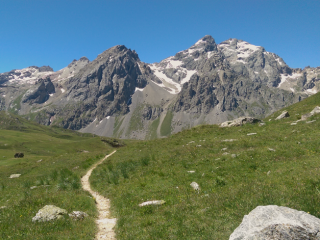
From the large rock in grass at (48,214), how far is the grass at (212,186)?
11.5ft

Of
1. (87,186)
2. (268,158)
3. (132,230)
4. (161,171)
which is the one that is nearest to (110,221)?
(132,230)

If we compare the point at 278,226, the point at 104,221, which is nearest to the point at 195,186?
the point at 104,221

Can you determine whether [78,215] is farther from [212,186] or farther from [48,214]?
[212,186]

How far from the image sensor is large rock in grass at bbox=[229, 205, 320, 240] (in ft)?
19.1

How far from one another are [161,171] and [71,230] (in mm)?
10919

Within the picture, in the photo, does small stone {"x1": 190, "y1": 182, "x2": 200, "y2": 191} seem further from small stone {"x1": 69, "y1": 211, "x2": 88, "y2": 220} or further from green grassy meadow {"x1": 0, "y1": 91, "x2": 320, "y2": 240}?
small stone {"x1": 69, "y1": 211, "x2": 88, "y2": 220}

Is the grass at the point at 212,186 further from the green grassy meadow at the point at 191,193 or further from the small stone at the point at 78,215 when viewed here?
the small stone at the point at 78,215

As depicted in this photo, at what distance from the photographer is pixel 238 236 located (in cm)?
646

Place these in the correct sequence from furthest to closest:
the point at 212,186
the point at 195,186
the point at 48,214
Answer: the point at 195,186 < the point at 212,186 < the point at 48,214

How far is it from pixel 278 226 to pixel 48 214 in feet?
40.2

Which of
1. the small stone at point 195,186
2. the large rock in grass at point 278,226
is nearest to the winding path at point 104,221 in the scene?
the small stone at point 195,186

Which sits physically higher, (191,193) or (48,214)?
(191,193)

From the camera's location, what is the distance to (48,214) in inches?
468

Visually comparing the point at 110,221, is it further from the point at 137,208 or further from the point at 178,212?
the point at 178,212
